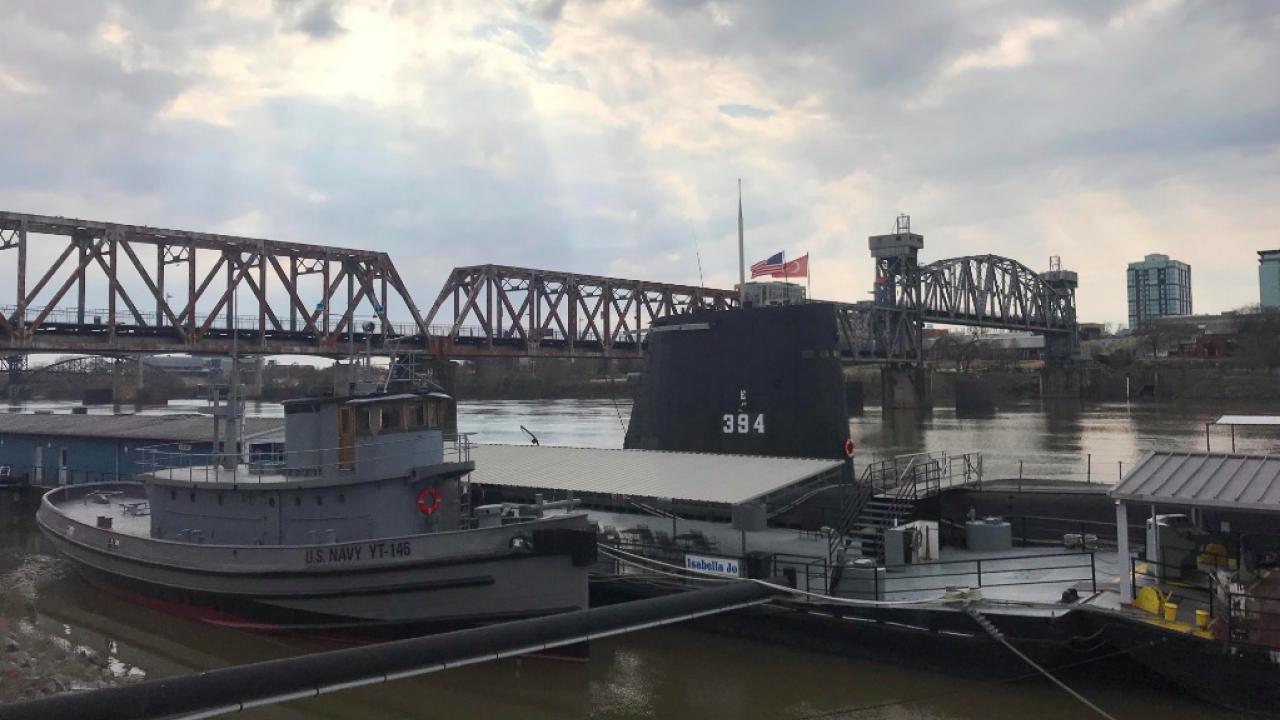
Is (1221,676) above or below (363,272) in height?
below

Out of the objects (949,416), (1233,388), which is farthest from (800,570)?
(1233,388)

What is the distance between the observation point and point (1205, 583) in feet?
40.3

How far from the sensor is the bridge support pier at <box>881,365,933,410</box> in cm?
9031

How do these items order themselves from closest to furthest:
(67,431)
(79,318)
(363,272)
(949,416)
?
(67,431) → (79,318) → (363,272) → (949,416)

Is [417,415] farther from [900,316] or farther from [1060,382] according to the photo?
[1060,382]

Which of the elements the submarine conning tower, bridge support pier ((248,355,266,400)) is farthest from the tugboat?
bridge support pier ((248,355,266,400))

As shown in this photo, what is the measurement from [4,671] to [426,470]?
744 cm

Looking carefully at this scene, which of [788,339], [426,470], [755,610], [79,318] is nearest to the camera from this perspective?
[755,610]

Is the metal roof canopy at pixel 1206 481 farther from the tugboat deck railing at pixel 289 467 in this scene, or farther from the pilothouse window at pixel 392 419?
the pilothouse window at pixel 392 419

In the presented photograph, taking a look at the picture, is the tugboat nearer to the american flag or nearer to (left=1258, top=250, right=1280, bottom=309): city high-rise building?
the american flag

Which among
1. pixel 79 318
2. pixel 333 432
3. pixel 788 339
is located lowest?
pixel 333 432

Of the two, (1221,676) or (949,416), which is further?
(949,416)

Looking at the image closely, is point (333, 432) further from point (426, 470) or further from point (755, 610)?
point (755, 610)

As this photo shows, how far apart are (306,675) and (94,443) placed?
2925 cm
